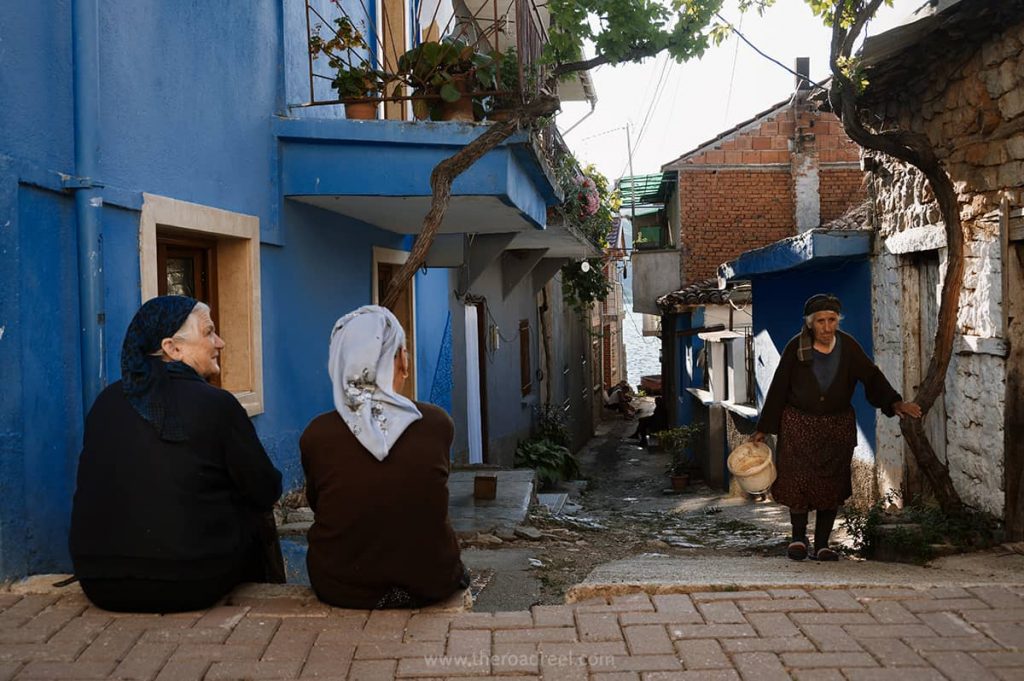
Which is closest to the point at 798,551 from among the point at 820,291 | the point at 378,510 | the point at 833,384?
the point at 833,384

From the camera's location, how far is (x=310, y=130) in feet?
22.0

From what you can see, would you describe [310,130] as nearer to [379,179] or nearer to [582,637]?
[379,179]

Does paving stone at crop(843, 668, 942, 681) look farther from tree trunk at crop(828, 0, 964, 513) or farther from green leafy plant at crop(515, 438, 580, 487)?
green leafy plant at crop(515, 438, 580, 487)

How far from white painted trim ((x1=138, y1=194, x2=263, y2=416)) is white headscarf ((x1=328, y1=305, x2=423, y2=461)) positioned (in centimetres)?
168

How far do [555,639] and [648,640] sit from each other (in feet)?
1.14

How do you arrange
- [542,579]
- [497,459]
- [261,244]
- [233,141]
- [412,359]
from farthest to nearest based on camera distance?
1. [497,459]
2. [412,359]
3. [261,244]
4. [233,141]
5. [542,579]

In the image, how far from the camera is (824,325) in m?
5.64

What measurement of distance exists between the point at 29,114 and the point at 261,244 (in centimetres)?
248

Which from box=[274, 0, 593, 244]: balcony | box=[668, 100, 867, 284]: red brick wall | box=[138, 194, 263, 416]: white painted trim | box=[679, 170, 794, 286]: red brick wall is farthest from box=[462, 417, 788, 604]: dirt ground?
box=[668, 100, 867, 284]: red brick wall

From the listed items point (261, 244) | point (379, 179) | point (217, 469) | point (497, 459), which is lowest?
point (497, 459)

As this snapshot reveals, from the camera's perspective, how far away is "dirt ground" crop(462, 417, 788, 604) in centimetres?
612

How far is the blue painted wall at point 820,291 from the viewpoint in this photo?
854 cm

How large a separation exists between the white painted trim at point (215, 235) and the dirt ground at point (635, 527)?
6.14ft

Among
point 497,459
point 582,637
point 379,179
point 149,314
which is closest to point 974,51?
point 379,179
